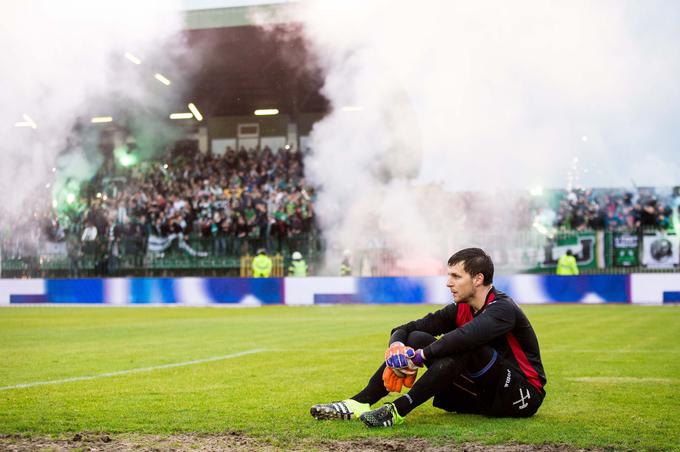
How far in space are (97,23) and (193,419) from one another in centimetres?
1293

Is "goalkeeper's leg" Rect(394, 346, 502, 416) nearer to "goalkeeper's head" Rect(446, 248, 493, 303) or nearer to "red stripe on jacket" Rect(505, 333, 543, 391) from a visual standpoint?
"red stripe on jacket" Rect(505, 333, 543, 391)

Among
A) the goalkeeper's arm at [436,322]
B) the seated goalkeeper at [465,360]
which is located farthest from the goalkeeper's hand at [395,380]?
the goalkeeper's arm at [436,322]

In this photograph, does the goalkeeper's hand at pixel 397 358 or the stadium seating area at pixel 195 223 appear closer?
the goalkeeper's hand at pixel 397 358

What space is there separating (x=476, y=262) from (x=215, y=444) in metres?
2.26

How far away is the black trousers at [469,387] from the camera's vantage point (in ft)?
20.1

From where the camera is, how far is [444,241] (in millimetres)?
31781

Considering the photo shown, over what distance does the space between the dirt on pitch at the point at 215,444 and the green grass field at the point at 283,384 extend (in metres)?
0.14

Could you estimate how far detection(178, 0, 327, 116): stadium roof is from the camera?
33.7m

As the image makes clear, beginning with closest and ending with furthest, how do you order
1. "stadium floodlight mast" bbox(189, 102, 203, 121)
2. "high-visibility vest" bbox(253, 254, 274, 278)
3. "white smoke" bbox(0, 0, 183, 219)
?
"white smoke" bbox(0, 0, 183, 219) < "high-visibility vest" bbox(253, 254, 274, 278) < "stadium floodlight mast" bbox(189, 102, 203, 121)

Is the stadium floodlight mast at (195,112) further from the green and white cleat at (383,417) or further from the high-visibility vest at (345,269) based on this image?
the green and white cleat at (383,417)

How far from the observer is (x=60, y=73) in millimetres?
17156

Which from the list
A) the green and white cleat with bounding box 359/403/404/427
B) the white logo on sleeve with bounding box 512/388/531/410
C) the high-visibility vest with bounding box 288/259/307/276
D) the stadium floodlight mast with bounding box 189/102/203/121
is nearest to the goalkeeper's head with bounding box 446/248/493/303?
the white logo on sleeve with bounding box 512/388/531/410

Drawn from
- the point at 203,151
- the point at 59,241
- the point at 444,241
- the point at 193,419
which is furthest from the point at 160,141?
the point at 193,419

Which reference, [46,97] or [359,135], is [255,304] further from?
[46,97]
